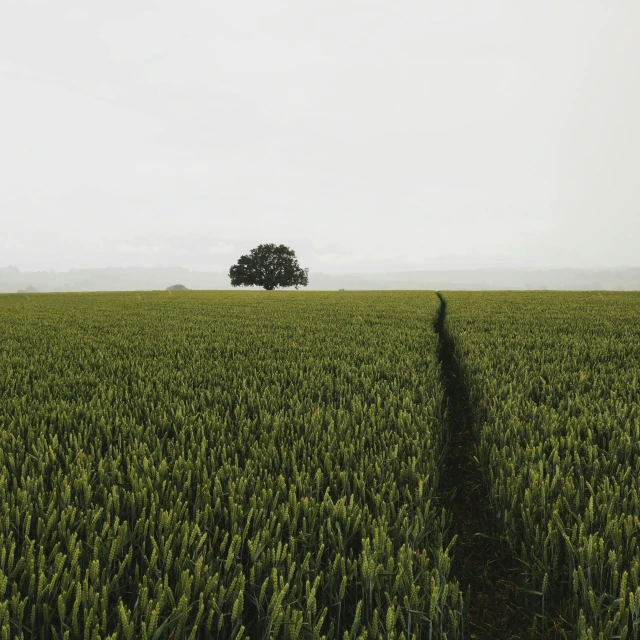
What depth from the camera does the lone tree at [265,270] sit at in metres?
59.3

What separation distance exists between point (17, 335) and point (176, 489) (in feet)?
24.1

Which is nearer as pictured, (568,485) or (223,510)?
(223,510)

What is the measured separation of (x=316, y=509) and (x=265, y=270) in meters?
59.0

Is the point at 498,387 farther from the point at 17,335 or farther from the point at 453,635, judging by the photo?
the point at 17,335

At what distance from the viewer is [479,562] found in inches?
80.4

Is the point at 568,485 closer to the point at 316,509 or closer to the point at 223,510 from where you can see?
the point at 316,509

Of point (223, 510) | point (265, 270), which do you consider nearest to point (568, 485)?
point (223, 510)

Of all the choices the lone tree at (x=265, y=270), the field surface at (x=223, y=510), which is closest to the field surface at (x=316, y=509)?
the field surface at (x=223, y=510)

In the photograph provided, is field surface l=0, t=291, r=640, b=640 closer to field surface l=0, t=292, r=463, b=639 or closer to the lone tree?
field surface l=0, t=292, r=463, b=639

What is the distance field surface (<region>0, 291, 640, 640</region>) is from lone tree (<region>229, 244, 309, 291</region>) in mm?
56122

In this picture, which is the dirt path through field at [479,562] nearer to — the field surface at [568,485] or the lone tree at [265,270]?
the field surface at [568,485]

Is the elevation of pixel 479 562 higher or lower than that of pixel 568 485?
lower

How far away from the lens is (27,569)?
132 cm

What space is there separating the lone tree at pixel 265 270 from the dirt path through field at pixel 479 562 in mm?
57154
